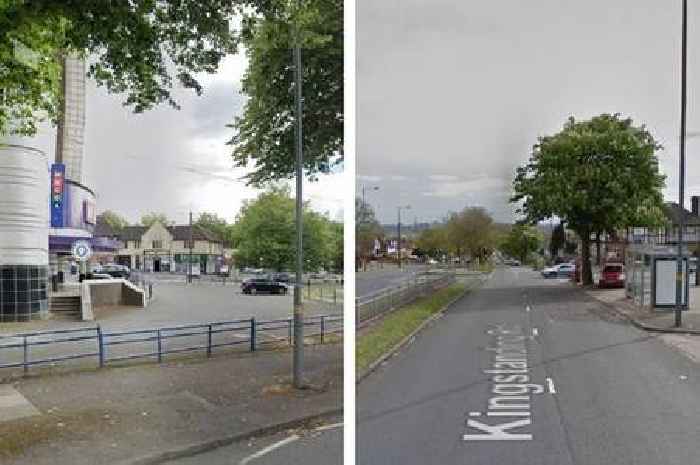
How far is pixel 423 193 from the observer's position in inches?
84.3

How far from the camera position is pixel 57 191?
6.53 feet

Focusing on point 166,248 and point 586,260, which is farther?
point 586,260

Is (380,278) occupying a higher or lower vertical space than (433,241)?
lower

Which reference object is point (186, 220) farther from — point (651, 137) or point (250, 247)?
point (651, 137)

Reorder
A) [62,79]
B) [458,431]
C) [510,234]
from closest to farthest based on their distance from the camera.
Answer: [458,431] < [62,79] < [510,234]

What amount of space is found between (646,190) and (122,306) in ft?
6.11

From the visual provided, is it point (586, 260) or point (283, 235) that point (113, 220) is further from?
point (586, 260)

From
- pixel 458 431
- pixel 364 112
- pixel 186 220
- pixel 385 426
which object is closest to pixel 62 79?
pixel 186 220

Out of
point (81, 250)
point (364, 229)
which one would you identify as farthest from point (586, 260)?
point (81, 250)

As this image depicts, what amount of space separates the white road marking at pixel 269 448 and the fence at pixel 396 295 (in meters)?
0.46

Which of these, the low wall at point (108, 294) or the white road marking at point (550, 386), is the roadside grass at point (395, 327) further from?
the low wall at point (108, 294)

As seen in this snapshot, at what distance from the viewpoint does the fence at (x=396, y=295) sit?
221cm

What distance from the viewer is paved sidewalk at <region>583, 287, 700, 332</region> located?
226 cm

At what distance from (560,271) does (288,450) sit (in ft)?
3.93
